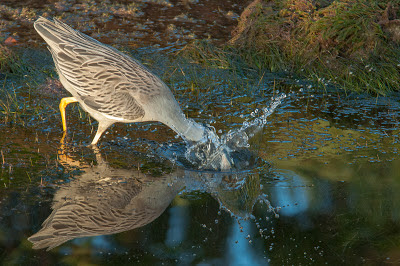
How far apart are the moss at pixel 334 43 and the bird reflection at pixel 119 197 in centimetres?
347

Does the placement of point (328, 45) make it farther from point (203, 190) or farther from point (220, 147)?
point (203, 190)

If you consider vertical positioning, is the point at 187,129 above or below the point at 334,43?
below

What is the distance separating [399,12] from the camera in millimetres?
8836

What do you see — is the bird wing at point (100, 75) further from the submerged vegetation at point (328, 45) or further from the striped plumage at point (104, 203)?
the submerged vegetation at point (328, 45)

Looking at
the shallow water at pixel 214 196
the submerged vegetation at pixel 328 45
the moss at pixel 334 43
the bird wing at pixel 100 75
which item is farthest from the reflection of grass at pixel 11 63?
the moss at pixel 334 43

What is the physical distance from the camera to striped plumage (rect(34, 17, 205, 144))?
20.0 ft

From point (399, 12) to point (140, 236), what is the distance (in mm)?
6338

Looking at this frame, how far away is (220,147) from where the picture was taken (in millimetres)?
5992

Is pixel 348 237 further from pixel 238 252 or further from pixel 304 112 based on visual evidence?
pixel 304 112

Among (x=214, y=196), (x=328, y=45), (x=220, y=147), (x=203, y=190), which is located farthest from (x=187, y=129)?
(x=328, y=45)

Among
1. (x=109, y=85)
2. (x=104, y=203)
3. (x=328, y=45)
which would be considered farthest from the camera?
(x=328, y=45)

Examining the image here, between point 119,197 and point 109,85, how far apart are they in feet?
5.19

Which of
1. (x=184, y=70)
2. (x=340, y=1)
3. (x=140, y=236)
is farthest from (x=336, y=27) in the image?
(x=140, y=236)

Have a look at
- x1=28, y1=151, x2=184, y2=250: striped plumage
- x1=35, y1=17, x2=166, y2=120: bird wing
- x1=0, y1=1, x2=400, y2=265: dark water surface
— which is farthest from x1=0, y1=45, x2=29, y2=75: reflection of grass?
x1=28, y1=151, x2=184, y2=250: striped plumage
